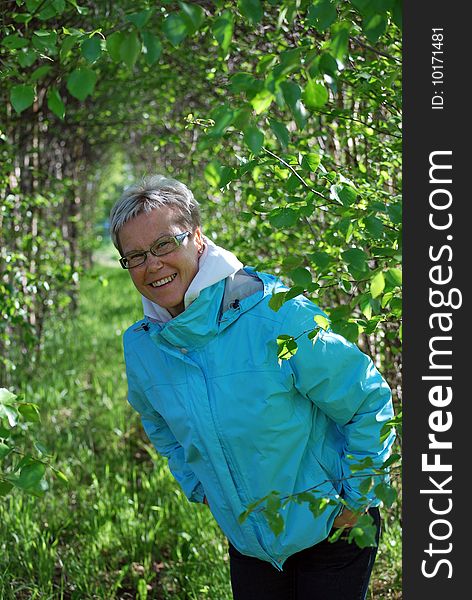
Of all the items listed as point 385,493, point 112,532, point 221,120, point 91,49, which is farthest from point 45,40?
point 112,532

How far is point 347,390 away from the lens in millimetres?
2166

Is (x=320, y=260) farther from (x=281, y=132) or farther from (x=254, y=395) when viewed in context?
(x=254, y=395)

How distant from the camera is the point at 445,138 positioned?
1693mm

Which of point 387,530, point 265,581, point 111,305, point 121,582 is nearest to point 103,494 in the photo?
point 121,582

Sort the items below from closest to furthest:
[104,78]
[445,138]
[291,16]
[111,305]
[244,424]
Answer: [291,16], [445,138], [244,424], [104,78], [111,305]

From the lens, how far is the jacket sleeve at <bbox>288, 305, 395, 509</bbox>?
84.3 inches

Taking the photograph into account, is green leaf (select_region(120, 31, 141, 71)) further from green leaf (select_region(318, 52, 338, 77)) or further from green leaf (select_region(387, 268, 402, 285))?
green leaf (select_region(387, 268, 402, 285))

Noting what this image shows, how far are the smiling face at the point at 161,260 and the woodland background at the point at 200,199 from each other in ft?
0.79

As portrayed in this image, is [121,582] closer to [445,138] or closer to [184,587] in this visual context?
[184,587]

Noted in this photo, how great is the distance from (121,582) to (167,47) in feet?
9.70

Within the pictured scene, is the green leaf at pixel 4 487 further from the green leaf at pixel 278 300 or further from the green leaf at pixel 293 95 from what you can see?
the green leaf at pixel 293 95

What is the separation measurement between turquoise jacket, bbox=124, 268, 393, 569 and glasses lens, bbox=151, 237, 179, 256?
163 millimetres

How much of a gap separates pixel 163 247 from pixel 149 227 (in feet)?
0.24

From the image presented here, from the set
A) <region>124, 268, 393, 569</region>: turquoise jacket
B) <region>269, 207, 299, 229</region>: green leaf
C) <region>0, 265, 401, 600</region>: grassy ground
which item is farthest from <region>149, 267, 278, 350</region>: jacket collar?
<region>0, 265, 401, 600</region>: grassy ground
